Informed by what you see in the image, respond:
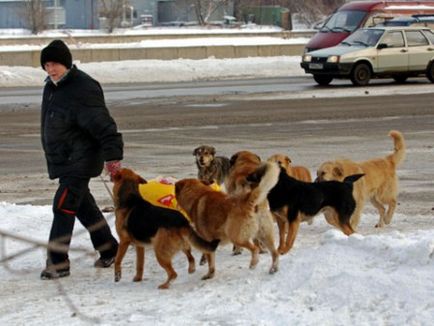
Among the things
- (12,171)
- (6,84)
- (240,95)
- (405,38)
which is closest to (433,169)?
(12,171)

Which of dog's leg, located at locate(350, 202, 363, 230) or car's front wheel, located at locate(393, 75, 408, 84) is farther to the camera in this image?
car's front wheel, located at locate(393, 75, 408, 84)

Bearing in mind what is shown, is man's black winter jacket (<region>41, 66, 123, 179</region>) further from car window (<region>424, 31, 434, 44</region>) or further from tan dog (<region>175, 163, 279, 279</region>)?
car window (<region>424, 31, 434, 44</region>)

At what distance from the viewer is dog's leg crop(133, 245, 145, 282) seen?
7969mm

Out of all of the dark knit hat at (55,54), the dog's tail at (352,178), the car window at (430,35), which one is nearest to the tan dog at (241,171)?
Answer: the dog's tail at (352,178)

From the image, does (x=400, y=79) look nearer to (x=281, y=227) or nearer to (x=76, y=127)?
(x=281, y=227)

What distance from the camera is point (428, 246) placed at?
696cm

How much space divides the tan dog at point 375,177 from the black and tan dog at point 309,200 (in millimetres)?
709

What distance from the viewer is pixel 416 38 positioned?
102 feet

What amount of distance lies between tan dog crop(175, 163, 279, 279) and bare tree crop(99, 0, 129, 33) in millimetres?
60484

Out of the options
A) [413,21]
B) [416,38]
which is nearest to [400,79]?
[416,38]

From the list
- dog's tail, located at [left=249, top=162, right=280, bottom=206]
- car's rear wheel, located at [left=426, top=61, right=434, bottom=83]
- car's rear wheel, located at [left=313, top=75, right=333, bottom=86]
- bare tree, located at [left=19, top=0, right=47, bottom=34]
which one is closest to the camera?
dog's tail, located at [left=249, top=162, right=280, bottom=206]

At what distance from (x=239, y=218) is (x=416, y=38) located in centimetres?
2456

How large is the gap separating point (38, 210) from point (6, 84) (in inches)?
914

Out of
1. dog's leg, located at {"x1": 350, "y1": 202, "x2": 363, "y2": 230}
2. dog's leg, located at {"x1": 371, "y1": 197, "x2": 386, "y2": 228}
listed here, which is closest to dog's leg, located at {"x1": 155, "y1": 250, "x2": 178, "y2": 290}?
dog's leg, located at {"x1": 350, "y1": 202, "x2": 363, "y2": 230}
